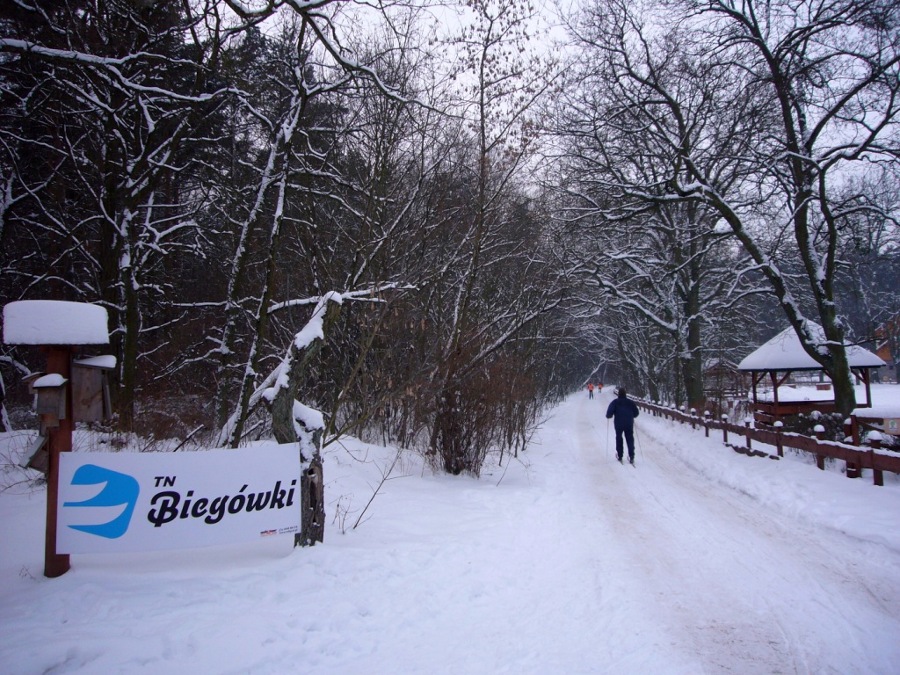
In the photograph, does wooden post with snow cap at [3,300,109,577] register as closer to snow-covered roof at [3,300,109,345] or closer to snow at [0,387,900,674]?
snow-covered roof at [3,300,109,345]

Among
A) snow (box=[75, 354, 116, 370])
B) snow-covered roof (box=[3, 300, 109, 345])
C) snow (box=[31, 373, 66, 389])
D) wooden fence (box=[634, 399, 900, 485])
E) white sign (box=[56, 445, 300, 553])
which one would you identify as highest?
snow-covered roof (box=[3, 300, 109, 345])

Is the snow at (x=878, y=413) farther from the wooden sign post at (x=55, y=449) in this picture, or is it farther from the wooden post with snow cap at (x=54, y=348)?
the wooden sign post at (x=55, y=449)

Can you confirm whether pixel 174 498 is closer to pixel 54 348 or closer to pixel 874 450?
pixel 54 348

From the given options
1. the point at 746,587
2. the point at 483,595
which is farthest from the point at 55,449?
the point at 746,587

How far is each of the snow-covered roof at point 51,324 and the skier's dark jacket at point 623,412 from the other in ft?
35.7

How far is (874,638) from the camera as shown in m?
3.86

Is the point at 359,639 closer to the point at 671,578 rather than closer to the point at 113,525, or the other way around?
the point at 113,525

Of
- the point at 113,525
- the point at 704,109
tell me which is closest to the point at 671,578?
the point at 113,525

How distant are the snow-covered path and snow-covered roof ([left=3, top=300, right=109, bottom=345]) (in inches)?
182

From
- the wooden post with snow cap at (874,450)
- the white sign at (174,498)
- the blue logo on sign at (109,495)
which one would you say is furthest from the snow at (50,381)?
the wooden post with snow cap at (874,450)

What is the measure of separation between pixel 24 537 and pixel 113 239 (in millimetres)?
8186

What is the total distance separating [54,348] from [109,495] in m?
1.21

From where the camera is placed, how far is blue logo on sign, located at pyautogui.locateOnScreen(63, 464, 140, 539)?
4.13 m

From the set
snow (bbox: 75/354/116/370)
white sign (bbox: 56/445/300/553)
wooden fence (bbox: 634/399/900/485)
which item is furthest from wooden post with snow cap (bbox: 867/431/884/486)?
snow (bbox: 75/354/116/370)
